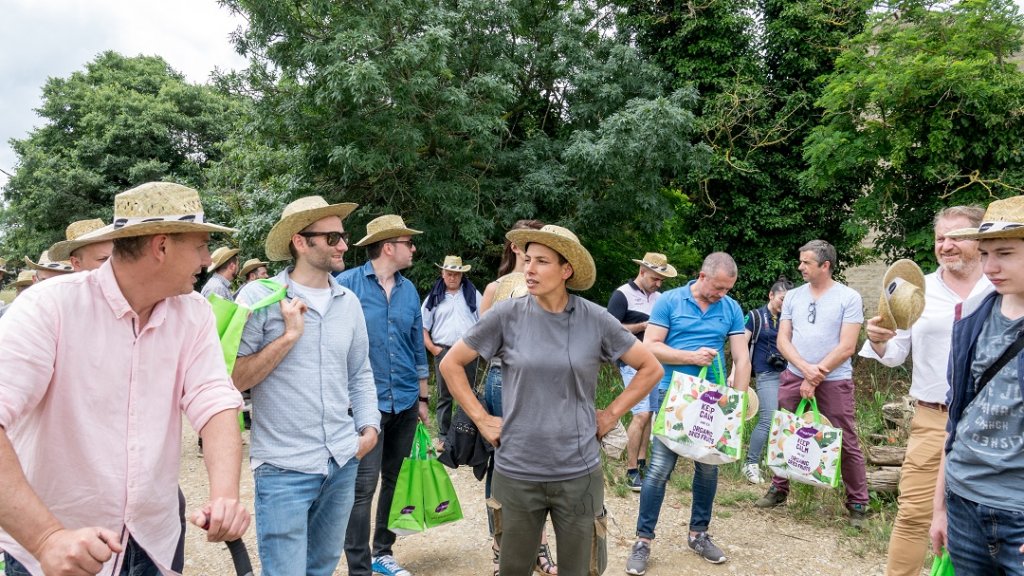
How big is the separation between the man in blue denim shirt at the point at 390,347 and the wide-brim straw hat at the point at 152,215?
2156mm

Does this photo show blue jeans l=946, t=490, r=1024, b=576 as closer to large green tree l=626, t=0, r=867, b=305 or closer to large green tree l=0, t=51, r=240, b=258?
large green tree l=626, t=0, r=867, b=305

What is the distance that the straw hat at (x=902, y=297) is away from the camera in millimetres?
3396

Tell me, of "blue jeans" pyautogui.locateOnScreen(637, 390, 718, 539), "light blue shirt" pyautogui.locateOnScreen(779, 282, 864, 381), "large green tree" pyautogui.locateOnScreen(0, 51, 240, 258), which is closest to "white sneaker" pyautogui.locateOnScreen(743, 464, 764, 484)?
"light blue shirt" pyautogui.locateOnScreen(779, 282, 864, 381)

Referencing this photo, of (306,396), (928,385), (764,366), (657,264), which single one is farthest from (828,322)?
(306,396)

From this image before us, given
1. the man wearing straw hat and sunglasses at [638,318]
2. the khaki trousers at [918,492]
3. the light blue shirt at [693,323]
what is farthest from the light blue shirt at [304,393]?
the man wearing straw hat and sunglasses at [638,318]

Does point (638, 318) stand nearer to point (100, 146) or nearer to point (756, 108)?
point (756, 108)

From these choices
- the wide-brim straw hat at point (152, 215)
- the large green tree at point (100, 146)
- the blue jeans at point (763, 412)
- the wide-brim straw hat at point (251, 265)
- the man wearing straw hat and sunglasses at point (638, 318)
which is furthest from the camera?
the large green tree at point (100, 146)

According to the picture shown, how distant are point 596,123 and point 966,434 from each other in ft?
28.7

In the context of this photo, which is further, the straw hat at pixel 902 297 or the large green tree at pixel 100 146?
the large green tree at pixel 100 146

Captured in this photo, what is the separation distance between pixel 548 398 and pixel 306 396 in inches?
43.7

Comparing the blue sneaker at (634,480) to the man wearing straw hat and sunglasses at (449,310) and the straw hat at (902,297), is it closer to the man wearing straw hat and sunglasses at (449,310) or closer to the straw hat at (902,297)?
the man wearing straw hat and sunglasses at (449,310)

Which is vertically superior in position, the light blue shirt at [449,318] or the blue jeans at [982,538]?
the light blue shirt at [449,318]

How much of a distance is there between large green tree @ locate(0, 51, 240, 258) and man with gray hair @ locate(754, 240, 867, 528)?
17.1 m

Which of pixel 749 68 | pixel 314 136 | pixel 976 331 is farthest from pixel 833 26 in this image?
pixel 976 331
